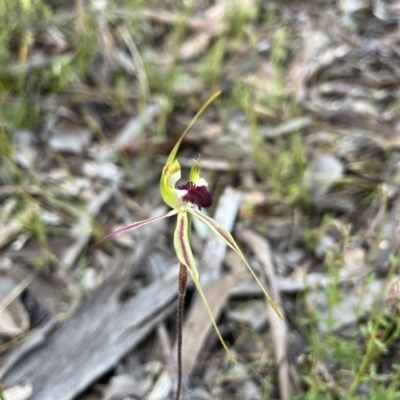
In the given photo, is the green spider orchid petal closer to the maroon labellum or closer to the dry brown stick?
the maroon labellum

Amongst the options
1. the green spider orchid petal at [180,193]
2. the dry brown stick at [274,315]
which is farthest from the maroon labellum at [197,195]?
the dry brown stick at [274,315]

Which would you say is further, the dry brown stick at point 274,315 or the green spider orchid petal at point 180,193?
the dry brown stick at point 274,315

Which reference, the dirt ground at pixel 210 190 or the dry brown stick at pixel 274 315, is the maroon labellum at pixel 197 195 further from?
the dry brown stick at pixel 274 315

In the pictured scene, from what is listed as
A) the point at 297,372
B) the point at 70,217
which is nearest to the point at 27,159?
the point at 70,217

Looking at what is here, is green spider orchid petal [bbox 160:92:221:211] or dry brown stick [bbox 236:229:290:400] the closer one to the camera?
green spider orchid petal [bbox 160:92:221:211]

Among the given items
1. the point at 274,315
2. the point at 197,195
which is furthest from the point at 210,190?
the point at 197,195

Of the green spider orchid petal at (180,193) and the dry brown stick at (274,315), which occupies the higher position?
the green spider orchid petal at (180,193)

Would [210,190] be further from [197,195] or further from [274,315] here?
[197,195]

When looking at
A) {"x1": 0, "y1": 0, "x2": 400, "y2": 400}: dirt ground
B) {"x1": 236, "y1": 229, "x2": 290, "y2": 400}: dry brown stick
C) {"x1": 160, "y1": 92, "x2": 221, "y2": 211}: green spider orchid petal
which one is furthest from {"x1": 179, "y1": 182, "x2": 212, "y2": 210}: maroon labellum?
{"x1": 236, "y1": 229, "x2": 290, "y2": 400}: dry brown stick
